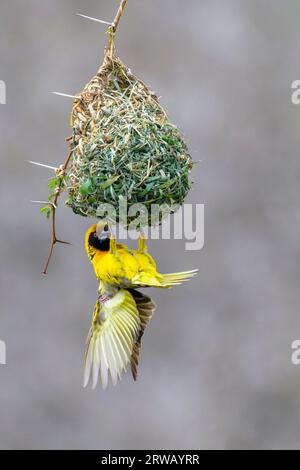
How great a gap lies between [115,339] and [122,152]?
1039 millimetres

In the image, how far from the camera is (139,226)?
166 inches

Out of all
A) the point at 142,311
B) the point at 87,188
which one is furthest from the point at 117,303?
the point at 87,188

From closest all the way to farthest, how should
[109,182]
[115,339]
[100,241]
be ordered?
[109,182]
[100,241]
[115,339]

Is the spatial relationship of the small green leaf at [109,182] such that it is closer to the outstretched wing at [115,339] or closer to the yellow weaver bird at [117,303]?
the yellow weaver bird at [117,303]

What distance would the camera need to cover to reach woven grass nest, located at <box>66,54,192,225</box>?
4.10 meters

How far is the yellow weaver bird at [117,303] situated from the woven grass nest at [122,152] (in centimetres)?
27

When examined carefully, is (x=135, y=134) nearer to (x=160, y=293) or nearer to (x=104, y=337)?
(x=104, y=337)

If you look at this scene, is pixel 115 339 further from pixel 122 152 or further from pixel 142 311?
pixel 122 152

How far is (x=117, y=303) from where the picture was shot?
4621mm

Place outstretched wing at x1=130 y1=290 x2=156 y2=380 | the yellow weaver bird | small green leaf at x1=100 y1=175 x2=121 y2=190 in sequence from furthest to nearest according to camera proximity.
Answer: outstretched wing at x1=130 y1=290 x2=156 y2=380 → the yellow weaver bird → small green leaf at x1=100 y1=175 x2=121 y2=190

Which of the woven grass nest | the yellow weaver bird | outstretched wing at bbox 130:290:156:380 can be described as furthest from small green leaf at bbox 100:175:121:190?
outstretched wing at bbox 130:290:156:380

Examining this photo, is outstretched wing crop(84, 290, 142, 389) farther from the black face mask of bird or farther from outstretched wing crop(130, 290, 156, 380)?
the black face mask of bird

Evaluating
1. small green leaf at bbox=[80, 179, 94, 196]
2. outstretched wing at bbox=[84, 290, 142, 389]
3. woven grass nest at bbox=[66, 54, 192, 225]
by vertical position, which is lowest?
outstretched wing at bbox=[84, 290, 142, 389]

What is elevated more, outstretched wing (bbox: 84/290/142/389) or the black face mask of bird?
the black face mask of bird
